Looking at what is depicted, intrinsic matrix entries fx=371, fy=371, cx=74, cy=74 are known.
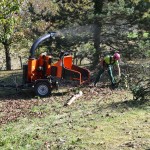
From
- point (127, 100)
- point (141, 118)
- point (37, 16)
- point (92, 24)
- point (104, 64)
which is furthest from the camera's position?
point (37, 16)

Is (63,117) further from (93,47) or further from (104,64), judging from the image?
(93,47)

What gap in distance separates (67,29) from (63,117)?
393 inches

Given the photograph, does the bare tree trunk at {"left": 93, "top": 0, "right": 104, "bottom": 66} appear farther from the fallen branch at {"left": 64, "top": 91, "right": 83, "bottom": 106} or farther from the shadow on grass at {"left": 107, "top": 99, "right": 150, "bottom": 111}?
the shadow on grass at {"left": 107, "top": 99, "right": 150, "bottom": 111}

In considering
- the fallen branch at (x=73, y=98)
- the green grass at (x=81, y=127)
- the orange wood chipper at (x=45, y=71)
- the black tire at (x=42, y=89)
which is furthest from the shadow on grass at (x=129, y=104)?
the black tire at (x=42, y=89)

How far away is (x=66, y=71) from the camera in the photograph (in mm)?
15484

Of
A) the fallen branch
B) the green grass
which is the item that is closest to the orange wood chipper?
the fallen branch

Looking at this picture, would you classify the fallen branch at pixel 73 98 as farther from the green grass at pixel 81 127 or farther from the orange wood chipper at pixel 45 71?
the orange wood chipper at pixel 45 71

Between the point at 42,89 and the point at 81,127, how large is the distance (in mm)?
5336

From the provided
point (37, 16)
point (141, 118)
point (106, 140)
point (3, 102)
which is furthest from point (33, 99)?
point (37, 16)

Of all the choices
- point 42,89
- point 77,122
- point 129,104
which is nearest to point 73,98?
point 42,89

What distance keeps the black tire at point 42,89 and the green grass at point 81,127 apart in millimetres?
1735

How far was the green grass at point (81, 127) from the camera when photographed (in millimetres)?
8734

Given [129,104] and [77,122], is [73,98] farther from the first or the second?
[77,122]

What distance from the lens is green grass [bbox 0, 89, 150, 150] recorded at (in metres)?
8.73
